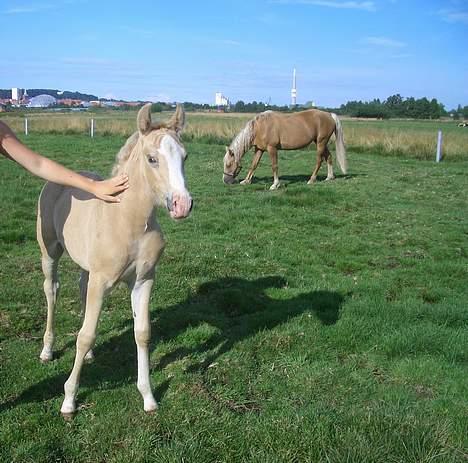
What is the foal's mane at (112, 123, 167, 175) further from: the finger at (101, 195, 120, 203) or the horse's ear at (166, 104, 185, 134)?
the finger at (101, 195, 120, 203)

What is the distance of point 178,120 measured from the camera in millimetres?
3889

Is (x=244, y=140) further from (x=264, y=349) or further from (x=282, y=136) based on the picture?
(x=264, y=349)

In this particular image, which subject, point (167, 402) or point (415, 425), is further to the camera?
point (167, 402)

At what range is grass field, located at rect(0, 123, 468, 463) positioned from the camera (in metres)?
3.46

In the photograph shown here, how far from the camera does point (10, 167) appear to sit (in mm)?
15961

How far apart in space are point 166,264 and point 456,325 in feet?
13.5

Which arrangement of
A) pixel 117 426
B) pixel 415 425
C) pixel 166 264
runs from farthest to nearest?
pixel 166 264, pixel 117 426, pixel 415 425

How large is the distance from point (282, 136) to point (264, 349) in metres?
12.2

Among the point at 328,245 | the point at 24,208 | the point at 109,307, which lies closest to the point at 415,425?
the point at 109,307

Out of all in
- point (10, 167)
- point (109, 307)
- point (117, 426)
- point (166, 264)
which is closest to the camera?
point (117, 426)

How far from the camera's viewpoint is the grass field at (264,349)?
346cm

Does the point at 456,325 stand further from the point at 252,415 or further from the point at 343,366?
the point at 252,415

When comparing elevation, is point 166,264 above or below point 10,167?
below

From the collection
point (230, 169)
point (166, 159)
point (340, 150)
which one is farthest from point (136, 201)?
point (340, 150)
